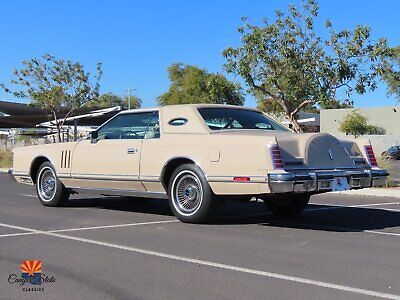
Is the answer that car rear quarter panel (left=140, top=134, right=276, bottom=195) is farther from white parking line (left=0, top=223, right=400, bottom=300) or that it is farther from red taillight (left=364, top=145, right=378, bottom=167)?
red taillight (left=364, top=145, right=378, bottom=167)

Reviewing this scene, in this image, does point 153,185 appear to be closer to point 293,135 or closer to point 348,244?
point 293,135

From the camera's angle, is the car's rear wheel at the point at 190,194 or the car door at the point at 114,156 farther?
the car door at the point at 114,156

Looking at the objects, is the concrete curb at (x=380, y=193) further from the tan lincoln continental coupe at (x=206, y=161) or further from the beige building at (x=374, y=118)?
the beige building at (x=374, y=118)

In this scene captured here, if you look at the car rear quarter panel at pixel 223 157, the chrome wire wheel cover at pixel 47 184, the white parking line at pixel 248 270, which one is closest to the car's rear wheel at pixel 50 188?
the chrome wire wheel cover at pixel 47 184

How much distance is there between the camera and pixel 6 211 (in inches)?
390

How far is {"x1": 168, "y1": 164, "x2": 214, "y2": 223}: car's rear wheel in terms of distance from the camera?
7.98 metres

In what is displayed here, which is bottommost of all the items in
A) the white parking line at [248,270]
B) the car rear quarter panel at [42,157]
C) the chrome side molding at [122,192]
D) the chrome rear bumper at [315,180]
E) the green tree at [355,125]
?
the white parking line at [248,270]

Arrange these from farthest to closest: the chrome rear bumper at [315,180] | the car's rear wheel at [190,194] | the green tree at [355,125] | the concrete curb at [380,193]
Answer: the green tree at [355,125], the concrete curb at [380,193], the car's rear wheel at [190,194], the chrome rear bumper at [315,180]

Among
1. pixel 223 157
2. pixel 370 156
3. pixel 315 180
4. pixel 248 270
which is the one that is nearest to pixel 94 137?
pixel 223 157

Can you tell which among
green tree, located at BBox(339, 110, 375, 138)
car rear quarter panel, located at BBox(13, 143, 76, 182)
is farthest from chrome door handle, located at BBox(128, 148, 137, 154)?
green tree, located at BBox(339, 110, 375, 138)

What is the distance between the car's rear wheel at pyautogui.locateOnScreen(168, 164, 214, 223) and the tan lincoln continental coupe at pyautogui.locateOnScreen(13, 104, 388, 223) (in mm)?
14

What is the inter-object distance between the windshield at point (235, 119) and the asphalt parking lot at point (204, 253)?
1429 millimetres

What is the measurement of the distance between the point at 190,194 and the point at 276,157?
4.97 ft

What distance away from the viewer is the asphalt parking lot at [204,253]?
486 cm
